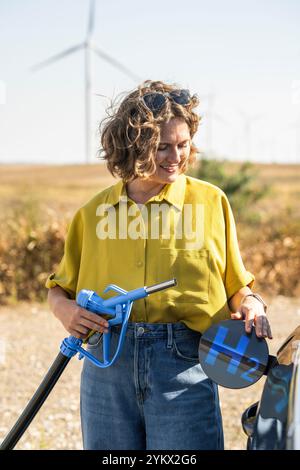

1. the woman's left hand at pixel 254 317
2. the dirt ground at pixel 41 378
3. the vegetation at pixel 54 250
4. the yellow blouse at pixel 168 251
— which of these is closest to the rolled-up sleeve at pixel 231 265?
the yellow blouse at pixel 168 251

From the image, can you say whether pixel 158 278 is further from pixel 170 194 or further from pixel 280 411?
pixel 280 411

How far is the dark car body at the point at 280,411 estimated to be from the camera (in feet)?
4.30

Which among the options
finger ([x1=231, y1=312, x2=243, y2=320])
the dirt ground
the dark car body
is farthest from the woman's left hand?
the dirt ground

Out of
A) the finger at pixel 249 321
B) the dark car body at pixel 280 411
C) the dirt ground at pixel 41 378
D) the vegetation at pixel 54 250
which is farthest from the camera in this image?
the vegetation at pixel 54 250

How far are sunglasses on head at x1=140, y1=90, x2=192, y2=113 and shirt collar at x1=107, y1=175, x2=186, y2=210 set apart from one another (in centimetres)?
22

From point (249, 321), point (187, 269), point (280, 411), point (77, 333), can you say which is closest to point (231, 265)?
point (187, 269)

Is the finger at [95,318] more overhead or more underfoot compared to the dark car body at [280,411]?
more overhead

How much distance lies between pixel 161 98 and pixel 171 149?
0.15m

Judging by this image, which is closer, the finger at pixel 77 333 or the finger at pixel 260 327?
the finger at pixel 260 327

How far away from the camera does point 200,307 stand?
1883 mm

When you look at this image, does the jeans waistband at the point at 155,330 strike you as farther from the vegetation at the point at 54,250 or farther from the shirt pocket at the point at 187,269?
the vegetation at the point at 54,250

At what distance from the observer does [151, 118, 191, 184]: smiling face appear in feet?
6.21

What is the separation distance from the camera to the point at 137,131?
189 centimetres
